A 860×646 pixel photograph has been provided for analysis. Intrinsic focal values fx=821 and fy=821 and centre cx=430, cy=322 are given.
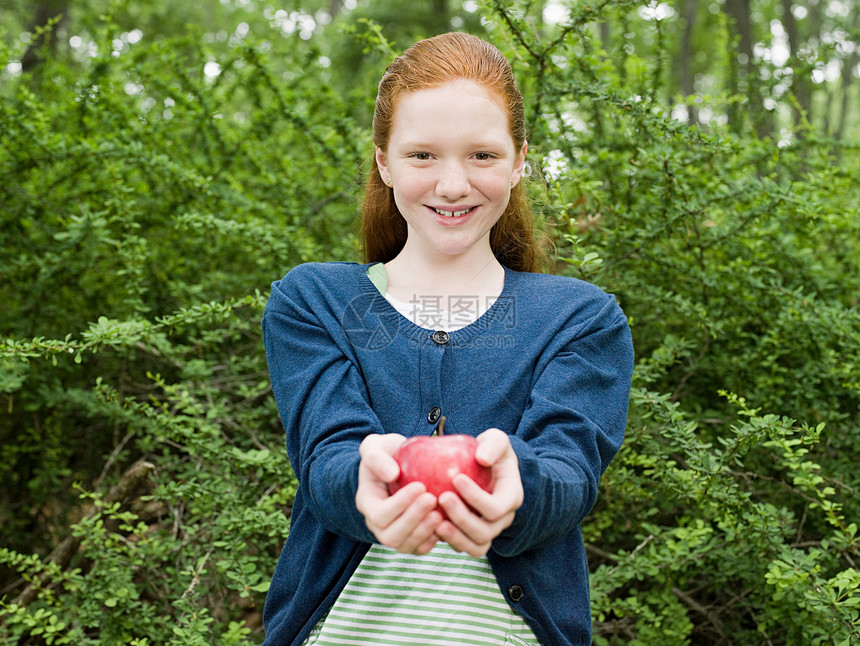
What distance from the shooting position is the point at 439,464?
1223 millimetres

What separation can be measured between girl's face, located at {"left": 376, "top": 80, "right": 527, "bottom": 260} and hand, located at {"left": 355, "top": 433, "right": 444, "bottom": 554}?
0.54m

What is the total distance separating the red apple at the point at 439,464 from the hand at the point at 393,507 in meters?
0.02

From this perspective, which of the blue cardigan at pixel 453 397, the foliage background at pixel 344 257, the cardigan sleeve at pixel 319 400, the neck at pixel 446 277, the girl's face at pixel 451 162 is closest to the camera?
the cardigan sleeve at pixel 319 400

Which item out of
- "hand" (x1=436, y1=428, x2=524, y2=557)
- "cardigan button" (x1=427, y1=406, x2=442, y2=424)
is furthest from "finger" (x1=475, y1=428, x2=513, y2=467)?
"cardigan button" (x1=427, y1=406, x2=442, y2=424)

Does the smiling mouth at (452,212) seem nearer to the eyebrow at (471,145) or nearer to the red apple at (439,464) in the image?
the eyebrow at (471,145)

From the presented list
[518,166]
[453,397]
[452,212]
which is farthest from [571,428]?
[518,166]

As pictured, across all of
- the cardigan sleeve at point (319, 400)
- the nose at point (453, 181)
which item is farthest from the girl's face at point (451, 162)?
the cardigan sleeve at point (319, 400)

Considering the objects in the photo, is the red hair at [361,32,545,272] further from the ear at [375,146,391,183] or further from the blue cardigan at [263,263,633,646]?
the blue cardigan at [263,263,633,646]

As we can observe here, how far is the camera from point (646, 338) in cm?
292

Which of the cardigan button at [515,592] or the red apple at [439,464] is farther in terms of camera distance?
the cardigan button at [515,592]

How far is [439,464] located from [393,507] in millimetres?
96

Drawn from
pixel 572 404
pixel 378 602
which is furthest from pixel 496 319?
pixel 378 602

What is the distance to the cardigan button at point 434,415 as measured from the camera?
4.89ft

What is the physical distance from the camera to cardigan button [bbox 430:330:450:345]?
5.08 ft
